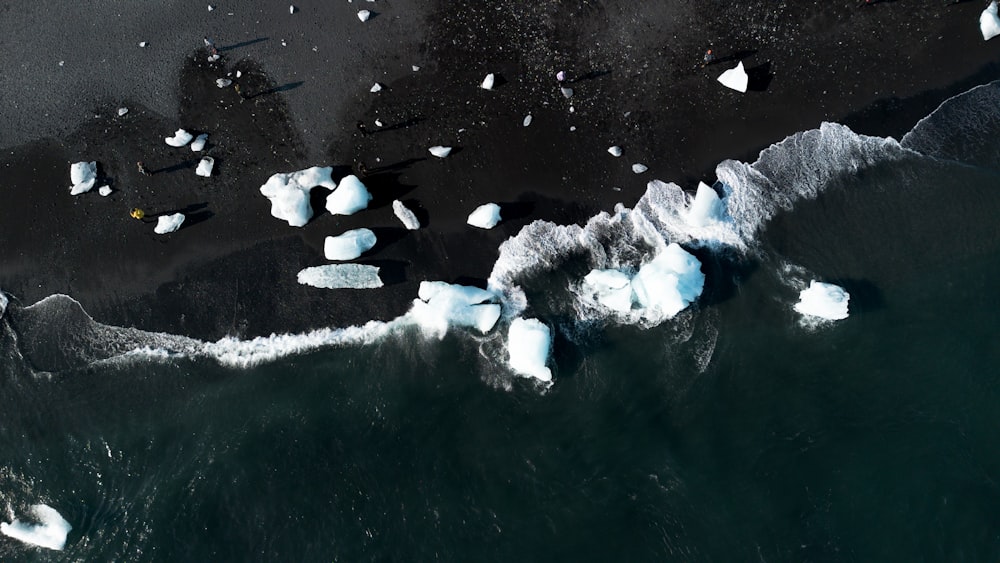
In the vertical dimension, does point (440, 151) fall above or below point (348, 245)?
above

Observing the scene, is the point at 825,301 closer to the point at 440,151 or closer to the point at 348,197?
the point at 440,151

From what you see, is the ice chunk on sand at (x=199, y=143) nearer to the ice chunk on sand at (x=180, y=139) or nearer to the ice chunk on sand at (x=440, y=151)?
the ice chunk on sand at (x=180, y=139)

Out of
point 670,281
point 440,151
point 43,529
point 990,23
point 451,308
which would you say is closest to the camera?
point 670,281

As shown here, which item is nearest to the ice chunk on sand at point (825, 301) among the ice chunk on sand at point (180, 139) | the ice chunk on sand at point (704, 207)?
the ice chunk on sand at point (704, 207)

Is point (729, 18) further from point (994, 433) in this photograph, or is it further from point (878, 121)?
point (994, 433)

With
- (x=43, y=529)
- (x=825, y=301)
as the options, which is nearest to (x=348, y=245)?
(x=43, y=529)

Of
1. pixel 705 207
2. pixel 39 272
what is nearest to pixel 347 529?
pixel 39 272
